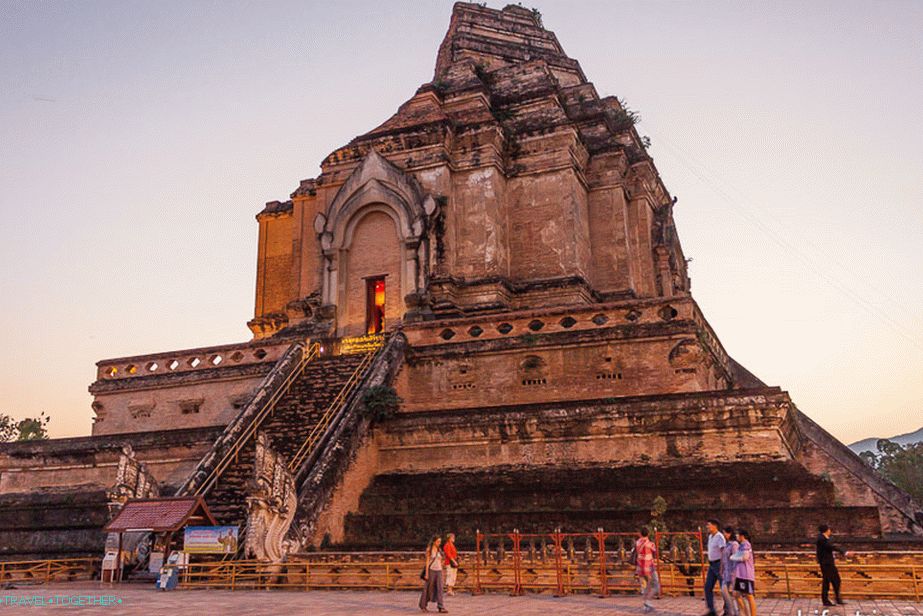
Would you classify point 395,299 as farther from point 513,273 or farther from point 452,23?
point 452,23

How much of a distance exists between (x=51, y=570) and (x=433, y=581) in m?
9.50

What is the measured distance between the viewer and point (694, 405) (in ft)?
52.2

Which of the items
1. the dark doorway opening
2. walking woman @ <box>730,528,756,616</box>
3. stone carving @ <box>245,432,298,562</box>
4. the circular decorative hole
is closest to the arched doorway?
the dark doorway opening

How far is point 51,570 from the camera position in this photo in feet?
53.2

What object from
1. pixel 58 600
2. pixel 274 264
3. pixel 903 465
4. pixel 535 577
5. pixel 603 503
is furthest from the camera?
pixel 903 465

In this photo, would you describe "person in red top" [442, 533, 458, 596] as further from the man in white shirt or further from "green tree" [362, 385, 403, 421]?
"green tree" [362, 385, 403, 421]

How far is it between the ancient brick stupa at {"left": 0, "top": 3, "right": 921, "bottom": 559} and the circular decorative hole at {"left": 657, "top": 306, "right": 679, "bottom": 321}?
0.23ft

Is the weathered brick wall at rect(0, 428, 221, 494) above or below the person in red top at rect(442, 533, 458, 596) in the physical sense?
above

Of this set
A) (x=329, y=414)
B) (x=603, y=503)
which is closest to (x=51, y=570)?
(x=329, y=414)

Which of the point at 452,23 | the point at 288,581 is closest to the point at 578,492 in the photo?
the point at 288,581

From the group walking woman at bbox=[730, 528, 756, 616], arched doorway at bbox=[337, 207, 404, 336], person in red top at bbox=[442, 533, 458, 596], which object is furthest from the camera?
arched doorway at bbox=[337, 207, 404, 336]

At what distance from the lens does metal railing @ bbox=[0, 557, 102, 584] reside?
51.6 ft

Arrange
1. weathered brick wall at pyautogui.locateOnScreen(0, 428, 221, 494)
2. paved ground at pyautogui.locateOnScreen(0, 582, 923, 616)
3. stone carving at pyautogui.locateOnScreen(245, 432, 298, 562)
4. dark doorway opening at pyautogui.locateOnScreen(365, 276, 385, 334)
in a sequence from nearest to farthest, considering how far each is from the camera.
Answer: paved ground at pyautogui.locateOnScreen(0, 582, 923, 616) → stone carving at pyautogui.locateOnScreen(245, 432, 298, 562) → weathered brick wall at pyautogui.locateOnScreen(0, 428, 221, 494) → dark doorway opening at pyautogui.locateOnScreen(365, 276, 385, 334)

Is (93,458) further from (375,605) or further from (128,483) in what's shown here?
(375,605)
